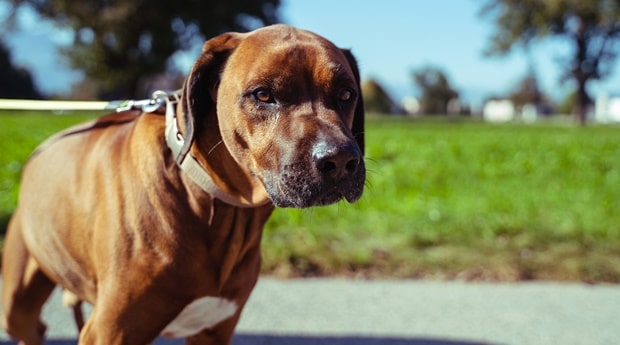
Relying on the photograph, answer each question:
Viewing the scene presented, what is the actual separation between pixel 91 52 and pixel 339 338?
3720cm

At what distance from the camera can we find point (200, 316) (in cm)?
254

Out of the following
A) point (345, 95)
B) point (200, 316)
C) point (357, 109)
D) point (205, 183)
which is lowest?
point (200, 316)

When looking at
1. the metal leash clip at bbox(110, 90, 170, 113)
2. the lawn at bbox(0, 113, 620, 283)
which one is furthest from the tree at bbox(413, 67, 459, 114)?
the metal leash clip at bbox(110, 90, 170, 113)

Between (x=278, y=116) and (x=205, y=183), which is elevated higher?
(x=278, y=116)

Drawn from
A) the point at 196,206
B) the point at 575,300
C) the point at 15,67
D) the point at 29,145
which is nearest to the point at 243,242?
the point at 196,206

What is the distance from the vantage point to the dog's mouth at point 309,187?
6.67ft

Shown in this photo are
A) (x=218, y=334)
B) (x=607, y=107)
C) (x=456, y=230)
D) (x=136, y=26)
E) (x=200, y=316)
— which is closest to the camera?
(x=200, y=316)

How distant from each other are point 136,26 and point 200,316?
35019 mm

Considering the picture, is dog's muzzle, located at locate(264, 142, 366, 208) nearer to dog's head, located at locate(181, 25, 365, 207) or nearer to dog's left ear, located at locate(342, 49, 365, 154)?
dog's head, located at locate(181, 25, 365, 207)

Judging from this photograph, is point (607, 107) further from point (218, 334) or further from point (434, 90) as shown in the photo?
point (218, 334)

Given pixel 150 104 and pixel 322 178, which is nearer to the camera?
pixel 322 178

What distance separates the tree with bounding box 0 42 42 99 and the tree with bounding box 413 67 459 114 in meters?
51.1

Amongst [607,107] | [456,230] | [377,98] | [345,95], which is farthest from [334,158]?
[607,107]

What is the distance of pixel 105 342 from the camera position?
A: 2.34m
